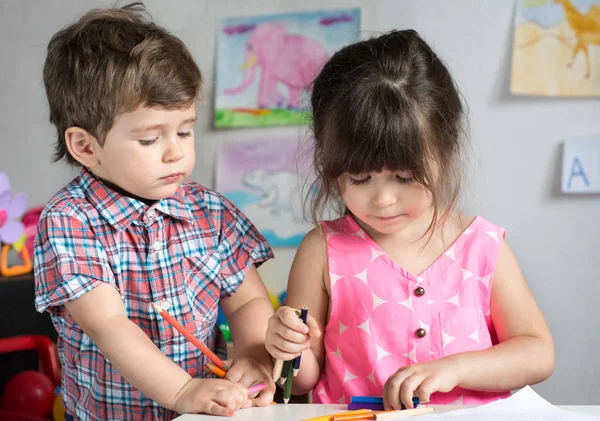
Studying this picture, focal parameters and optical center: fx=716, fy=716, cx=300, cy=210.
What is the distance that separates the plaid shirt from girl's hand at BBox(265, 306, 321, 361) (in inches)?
7.7

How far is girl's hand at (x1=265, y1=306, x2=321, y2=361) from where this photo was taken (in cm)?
72

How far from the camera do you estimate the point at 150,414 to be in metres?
0.89

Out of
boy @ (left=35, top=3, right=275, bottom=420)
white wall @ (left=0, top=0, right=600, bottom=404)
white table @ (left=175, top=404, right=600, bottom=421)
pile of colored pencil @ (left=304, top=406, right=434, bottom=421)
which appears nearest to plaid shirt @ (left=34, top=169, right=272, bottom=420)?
boy @ (left=35, top=3, right=275, bottom=420)

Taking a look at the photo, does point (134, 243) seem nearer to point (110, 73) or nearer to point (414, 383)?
point (110, 73)

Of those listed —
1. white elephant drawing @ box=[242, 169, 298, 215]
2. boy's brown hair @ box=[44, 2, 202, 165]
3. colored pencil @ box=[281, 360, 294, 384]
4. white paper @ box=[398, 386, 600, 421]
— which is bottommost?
colored pencil @ box=[281, 360, 294, 384]

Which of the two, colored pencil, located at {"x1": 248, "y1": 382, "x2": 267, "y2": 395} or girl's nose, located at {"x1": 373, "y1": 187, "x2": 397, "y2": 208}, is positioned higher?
girl's nose, located at {"x1": 373, "y1": 187, "x2": 397, "y2": 208}

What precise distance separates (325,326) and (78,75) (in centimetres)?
44

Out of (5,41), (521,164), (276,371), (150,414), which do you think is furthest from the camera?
(5,41)

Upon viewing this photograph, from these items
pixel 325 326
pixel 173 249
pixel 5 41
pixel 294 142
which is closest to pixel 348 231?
pixel 325 326

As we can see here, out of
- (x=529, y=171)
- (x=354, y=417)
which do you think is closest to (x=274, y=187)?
(x=529, y=171)

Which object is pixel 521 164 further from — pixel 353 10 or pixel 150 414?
pixel 150 414

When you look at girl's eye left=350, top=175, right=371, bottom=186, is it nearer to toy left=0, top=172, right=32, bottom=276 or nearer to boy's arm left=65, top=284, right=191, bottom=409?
boy's arm left=65, top=284, right=191, bottom=409

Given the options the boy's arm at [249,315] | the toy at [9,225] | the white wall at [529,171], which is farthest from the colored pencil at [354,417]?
the toy at [9,225]

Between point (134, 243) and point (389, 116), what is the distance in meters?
0.35
